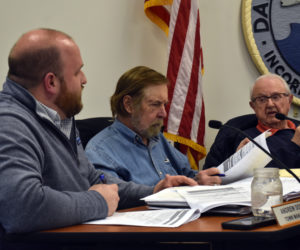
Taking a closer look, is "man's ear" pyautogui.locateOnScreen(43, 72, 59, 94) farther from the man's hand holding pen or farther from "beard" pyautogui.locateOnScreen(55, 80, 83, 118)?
the man's hand holding pen

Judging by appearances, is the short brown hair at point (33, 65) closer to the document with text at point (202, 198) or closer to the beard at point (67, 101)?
the beard at point (67, 101)

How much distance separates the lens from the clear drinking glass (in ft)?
3.51

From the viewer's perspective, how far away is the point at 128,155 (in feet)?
6.62

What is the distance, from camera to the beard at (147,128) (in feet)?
6.95

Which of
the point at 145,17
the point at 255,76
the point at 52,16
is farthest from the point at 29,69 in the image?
the point at 255,76

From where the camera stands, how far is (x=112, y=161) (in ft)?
6.26

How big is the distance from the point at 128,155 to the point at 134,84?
1.20 ft

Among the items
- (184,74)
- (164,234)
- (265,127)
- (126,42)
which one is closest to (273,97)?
(265,127)

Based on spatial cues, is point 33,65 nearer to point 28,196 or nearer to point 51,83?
point 51,83

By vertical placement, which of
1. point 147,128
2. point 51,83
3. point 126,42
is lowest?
point 147,128

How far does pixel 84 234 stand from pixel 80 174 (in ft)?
1.51

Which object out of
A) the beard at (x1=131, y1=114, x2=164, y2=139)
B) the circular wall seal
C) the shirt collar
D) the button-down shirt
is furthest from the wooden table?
the circular wall seal

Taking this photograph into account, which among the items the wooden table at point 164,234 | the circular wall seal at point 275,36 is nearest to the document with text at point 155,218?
the wooden table at point 164,234

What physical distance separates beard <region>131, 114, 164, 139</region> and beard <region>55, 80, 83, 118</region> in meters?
0.69
